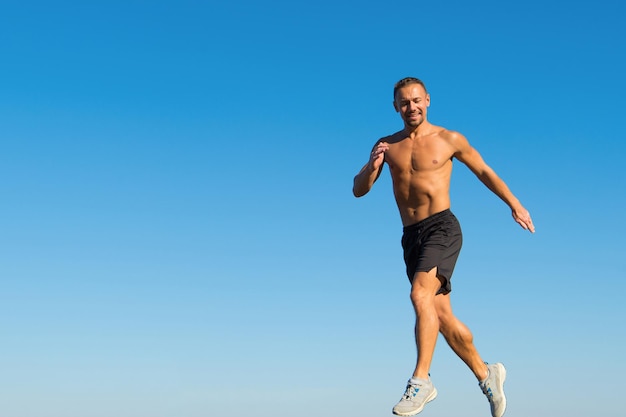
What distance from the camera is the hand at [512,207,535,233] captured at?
1244cm

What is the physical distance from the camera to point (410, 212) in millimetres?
12492

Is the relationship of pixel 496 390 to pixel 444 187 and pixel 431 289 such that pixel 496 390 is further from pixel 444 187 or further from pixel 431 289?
pixel 444 187

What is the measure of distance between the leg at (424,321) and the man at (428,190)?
30 millimetres

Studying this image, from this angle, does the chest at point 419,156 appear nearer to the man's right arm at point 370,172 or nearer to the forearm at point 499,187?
the man's right arm at point 370,172

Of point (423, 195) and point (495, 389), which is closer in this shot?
point (423, 195)

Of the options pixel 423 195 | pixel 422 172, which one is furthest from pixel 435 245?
pixel 422 172

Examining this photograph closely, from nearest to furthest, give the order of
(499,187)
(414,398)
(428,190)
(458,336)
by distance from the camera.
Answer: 1. (414,398)
2. (428,190)
3. (458,336)
4. (499,187)

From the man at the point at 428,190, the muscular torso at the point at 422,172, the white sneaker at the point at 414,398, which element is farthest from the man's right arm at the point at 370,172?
the white sneaker at the point at 414,398

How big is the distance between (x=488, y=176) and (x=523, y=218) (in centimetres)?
74

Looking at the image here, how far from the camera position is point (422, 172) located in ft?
40.3

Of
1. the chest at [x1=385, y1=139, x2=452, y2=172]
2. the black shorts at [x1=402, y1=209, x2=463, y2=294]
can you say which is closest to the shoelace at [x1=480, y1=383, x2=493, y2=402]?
the black shorts at [x1=402, y1=209, x2=463, y2=294]

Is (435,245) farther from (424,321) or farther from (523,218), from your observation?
(523,218)

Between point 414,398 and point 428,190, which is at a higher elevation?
point 428,190

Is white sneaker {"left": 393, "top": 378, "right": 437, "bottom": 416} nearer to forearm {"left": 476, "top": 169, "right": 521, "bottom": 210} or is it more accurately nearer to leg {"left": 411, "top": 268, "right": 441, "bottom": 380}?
leg {"left": 411, "top": 268, "right": 441, "bottom": 380}
